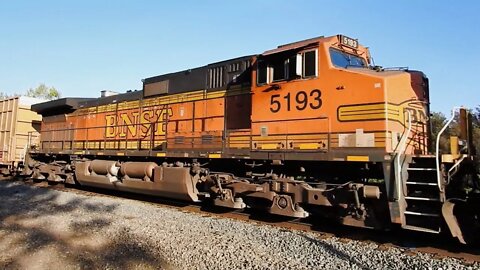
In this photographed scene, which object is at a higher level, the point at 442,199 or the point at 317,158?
the point at 317,158

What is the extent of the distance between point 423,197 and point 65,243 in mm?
5400

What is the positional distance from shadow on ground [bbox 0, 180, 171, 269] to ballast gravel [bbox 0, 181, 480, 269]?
10mm

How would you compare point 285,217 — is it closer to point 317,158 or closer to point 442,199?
point 317,158

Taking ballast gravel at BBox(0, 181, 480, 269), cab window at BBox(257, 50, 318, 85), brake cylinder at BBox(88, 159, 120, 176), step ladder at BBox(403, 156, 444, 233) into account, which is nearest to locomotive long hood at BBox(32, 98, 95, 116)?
brake cylinder at BBox(88, 159, 120, 176)

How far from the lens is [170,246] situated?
5676 millimetres

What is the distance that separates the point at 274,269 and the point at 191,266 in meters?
0.99

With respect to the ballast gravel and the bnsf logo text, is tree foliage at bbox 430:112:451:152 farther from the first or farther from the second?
the bnsf logo text

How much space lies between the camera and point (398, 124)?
6.92 meters

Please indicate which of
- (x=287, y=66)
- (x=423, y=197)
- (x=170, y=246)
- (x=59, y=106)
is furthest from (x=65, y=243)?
(x=59, y=106)

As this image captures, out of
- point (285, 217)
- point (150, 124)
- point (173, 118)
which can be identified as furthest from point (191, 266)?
Result: point (150, 124)

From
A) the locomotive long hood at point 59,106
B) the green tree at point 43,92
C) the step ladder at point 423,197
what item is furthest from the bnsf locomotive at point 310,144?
the green tree at point 43,92

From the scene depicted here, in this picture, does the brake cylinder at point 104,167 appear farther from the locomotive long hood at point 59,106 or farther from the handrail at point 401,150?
the handrail at point 401,150

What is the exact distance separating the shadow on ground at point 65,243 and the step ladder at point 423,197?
380 centimetres

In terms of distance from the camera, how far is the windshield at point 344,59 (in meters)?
7.46
